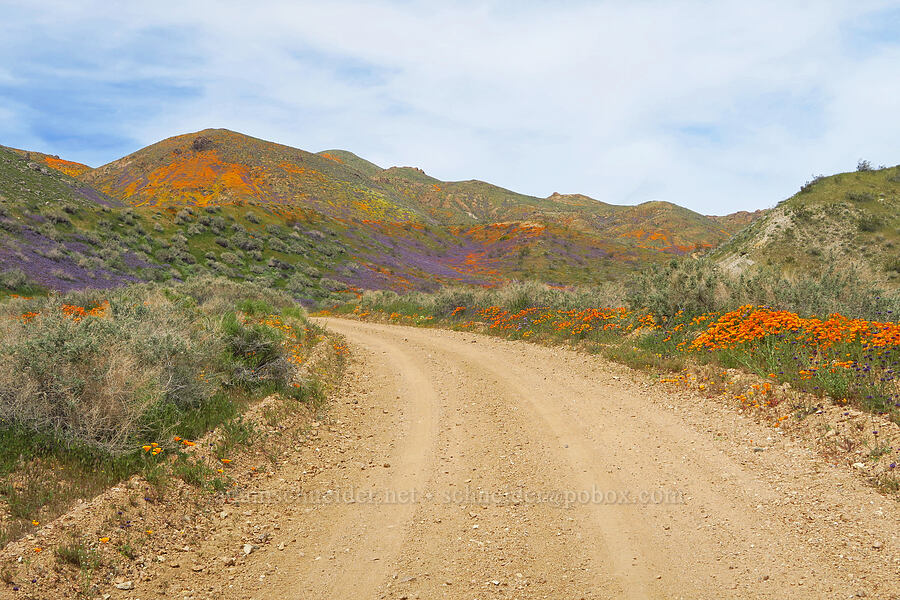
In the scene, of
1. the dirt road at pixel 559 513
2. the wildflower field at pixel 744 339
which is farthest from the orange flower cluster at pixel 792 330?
the dirt road at pixel 559 513

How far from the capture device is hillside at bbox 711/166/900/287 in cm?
2262

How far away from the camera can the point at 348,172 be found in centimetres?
10106

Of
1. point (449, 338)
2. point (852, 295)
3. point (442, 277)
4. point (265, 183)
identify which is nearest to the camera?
point (852, 295)

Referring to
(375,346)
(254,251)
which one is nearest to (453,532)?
(375,346)

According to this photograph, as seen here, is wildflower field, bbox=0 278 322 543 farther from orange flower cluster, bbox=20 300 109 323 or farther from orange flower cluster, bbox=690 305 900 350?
→ orange flower cluster, bbox=690 305 900 350

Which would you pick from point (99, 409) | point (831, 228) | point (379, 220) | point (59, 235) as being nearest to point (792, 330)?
point (99, 409)

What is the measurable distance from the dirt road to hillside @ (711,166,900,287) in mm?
19879

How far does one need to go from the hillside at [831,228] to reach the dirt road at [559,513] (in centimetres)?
1988

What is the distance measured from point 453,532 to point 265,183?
79588 millimetres

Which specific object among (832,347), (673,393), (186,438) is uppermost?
(832,347)

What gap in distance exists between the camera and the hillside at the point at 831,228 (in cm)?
2262

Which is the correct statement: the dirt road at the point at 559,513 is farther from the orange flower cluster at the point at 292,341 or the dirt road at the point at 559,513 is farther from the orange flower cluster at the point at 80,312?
the orange flower cluster at the point at 80,312

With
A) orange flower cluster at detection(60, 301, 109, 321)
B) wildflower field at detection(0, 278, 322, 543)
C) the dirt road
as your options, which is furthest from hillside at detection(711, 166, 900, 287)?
orange flower cluster at detection(60, 301, 109, 321)

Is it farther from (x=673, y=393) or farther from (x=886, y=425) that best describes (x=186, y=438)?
(x=886, y=425)
